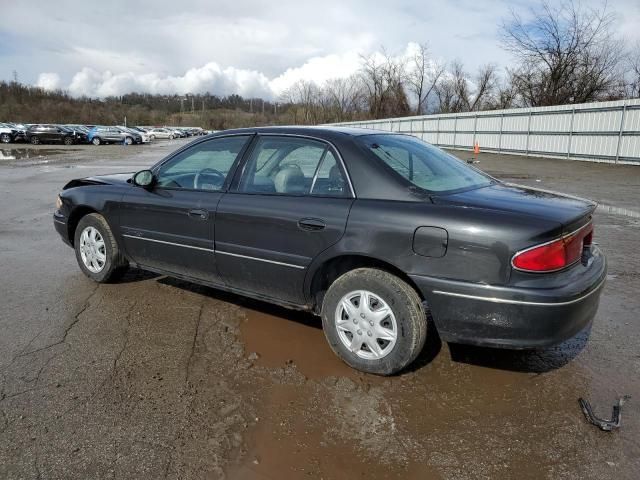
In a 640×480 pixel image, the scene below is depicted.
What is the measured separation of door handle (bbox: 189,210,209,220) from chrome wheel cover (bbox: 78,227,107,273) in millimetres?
1399

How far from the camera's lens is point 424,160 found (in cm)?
384

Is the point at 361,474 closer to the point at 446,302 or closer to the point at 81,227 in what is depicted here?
the point at 446,302

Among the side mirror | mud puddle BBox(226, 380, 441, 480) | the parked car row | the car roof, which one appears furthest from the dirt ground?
the parked car row

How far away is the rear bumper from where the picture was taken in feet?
9.28

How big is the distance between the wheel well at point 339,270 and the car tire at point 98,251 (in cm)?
230

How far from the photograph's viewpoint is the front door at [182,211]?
4098 mm

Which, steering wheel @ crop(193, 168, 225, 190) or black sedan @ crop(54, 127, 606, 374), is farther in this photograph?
steering wheel @ crop(193, 168, 225, 190)

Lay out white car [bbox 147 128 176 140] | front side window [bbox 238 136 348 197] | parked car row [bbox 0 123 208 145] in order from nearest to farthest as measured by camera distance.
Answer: front side window [bbox 238 136 348 197], parked car row [bbox 0 123 208 145], white car [bbox 147 128 176 140]

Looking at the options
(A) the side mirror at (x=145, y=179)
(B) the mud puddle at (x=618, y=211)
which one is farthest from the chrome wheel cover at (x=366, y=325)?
(B) the mud puddle at (x=618, y=211)

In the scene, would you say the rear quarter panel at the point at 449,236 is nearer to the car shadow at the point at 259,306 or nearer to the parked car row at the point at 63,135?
the car shadow at the point at 259,306

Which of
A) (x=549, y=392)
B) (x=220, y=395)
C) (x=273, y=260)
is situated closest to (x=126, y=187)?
(x=273, y=260)

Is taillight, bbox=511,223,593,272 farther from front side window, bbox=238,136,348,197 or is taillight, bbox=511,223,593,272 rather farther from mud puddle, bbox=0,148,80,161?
mud puddle, bbox=0,148,80,161

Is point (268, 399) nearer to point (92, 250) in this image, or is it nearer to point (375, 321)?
point (375, 321)

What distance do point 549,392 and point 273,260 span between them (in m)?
1.97
